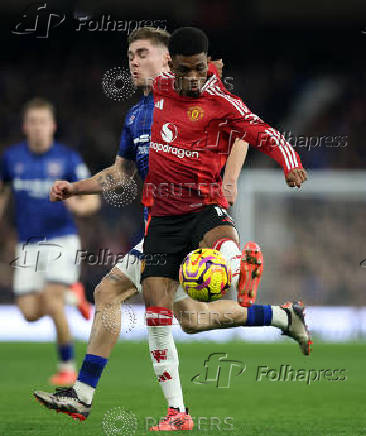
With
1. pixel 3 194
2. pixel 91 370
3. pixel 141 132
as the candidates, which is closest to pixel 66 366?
pixel 3 194

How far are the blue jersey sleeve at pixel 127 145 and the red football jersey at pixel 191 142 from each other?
0.25m

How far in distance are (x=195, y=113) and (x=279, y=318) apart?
1330mm

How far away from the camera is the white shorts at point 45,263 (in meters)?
9.95

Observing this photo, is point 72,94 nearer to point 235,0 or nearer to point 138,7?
point 138,7

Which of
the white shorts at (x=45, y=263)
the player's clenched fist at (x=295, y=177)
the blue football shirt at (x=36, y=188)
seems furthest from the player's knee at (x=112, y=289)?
the blue football shirt at (x=36, y=188)

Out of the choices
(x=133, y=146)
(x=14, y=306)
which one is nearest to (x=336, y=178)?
(x=14, y=306)

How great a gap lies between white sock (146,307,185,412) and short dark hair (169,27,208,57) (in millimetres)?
1471

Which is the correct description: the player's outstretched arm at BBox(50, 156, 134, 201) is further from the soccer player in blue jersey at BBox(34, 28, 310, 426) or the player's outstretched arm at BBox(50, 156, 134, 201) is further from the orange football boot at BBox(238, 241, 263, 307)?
the orange football boot at BBox(238, 241, 263, 307)

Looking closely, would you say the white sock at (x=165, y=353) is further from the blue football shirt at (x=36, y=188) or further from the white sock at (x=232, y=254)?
the blue football shirt at (x=36, y=188)

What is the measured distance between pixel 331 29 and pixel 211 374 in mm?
13091

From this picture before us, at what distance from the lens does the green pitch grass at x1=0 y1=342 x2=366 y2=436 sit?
6165 mm

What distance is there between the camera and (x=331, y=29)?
71.4 ft
